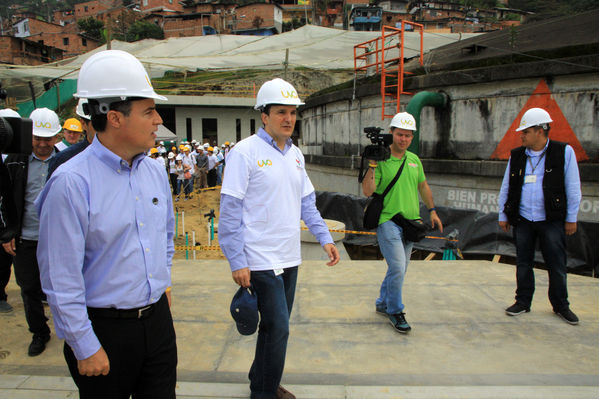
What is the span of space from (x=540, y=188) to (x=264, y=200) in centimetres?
322

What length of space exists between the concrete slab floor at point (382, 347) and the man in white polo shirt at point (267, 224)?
2.17ft

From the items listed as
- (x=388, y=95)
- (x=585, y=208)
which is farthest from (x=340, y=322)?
(x=388, y=95)

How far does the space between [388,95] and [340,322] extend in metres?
9.08

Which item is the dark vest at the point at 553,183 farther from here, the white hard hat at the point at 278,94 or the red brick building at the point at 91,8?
the red brick building at the point at 91,8

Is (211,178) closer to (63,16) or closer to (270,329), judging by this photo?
(270,329)

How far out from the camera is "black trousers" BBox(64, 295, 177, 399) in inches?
69.2

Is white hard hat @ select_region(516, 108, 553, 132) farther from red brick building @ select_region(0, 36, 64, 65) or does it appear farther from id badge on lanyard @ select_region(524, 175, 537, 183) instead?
red brick building @ select_region(0, 36, 64, 65)

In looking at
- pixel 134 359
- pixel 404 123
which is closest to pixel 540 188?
pixel 404 123

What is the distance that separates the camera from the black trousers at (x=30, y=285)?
3711 millimetres

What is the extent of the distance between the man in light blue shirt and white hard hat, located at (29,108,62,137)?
8.31 feet

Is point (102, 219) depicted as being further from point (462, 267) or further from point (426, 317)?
point (462, 267)

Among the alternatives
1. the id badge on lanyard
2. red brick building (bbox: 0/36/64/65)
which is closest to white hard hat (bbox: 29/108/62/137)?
the id badge on lanyard

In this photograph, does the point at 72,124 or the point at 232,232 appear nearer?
the point at 232,232

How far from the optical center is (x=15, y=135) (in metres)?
2.00
